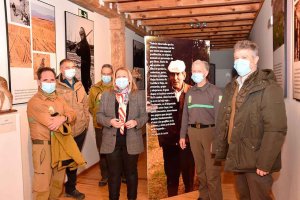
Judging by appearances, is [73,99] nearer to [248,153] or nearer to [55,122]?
[55,122]

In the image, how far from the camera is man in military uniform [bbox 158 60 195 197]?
11.0 feet

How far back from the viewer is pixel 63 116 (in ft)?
9.50

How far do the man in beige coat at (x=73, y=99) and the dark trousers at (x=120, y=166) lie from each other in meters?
0.76

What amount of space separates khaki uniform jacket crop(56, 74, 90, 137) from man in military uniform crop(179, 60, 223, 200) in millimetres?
1282

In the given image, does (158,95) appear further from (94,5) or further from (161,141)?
(94,5)

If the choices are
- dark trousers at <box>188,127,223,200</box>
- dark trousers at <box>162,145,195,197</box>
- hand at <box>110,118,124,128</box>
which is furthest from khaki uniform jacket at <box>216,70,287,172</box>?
dark trousers at <box>162,145,195,197</box>

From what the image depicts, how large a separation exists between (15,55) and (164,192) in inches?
90.6

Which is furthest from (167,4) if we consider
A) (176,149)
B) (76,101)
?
(176,149)

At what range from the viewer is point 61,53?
13.1ft

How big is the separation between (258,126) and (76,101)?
2.15m

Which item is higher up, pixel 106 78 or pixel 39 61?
pixel 39 61

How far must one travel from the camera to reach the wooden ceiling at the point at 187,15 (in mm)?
4891

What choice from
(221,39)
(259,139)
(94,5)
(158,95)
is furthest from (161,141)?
(221,39)

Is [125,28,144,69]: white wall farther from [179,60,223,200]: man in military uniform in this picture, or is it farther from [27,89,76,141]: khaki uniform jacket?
[27,89,76,141]: khaki uniform jacket
